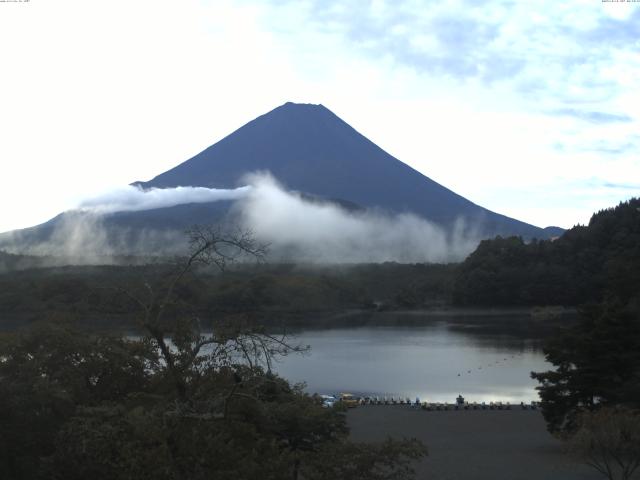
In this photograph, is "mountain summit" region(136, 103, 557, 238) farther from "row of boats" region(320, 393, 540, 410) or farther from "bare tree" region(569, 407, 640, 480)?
"bare tree" region(569, 407, 640, 480)

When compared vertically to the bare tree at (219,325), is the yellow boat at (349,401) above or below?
below

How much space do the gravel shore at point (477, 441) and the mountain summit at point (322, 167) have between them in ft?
275

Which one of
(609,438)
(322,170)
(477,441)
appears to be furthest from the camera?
(322,170)

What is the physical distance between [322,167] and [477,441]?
9333cm

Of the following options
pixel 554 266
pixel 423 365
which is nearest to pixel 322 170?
pixel 554 266

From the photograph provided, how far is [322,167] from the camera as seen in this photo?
10250cm

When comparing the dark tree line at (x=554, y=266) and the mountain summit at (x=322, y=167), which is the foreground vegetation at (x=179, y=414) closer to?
the dark tree line at (x=554, y=266)

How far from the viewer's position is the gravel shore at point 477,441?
26.4ft

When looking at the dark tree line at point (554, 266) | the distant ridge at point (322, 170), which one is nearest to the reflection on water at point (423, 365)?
the dark tree line at point (554, 266)

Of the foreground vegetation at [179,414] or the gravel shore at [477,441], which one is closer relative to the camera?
the foreground vegetation at [179,414]

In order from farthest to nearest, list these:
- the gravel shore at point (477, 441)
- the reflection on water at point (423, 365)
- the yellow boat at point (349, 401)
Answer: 1. the reflection on water at point (423, 365)
2. the yellow boat at point (349, 401)
3. the gravel shore at point (477, 441)

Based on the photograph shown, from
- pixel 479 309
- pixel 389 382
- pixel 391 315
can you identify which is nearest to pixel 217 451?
pixel 389 382

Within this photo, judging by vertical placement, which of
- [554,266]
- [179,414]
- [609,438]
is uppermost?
[554,266]

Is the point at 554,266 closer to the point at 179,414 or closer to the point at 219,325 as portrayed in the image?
the point at 219,325
